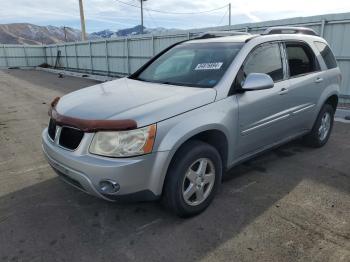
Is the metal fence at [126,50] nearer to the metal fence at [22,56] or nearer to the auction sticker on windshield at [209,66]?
the metal fence at [22,56]

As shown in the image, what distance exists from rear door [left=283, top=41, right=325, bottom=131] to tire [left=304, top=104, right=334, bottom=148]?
29 cm

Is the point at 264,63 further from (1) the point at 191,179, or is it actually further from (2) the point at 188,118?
(1) the point at 191,179

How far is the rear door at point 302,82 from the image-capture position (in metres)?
4.15

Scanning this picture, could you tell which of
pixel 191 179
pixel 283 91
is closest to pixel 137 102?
pixel 191 179

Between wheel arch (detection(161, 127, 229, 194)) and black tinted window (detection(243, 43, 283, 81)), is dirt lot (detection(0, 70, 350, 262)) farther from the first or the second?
black tinted window (detection(243, 43, 283, 81))

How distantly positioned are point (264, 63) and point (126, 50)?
1466 cm

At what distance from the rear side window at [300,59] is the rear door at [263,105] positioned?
0.21 metres

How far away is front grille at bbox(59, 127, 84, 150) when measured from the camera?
2.84 meters

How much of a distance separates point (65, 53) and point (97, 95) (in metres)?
27.4

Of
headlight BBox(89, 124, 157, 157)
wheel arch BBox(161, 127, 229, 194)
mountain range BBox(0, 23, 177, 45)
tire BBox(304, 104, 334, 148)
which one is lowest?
tire BBox(304, 104, 334, 148)

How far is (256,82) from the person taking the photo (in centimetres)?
326

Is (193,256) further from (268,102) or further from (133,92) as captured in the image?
(268,102)

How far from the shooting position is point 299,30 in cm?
473

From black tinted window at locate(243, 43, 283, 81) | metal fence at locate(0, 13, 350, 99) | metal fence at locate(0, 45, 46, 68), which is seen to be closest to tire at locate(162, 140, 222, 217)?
black tinted window at locate(243, 43, 283, 81)
